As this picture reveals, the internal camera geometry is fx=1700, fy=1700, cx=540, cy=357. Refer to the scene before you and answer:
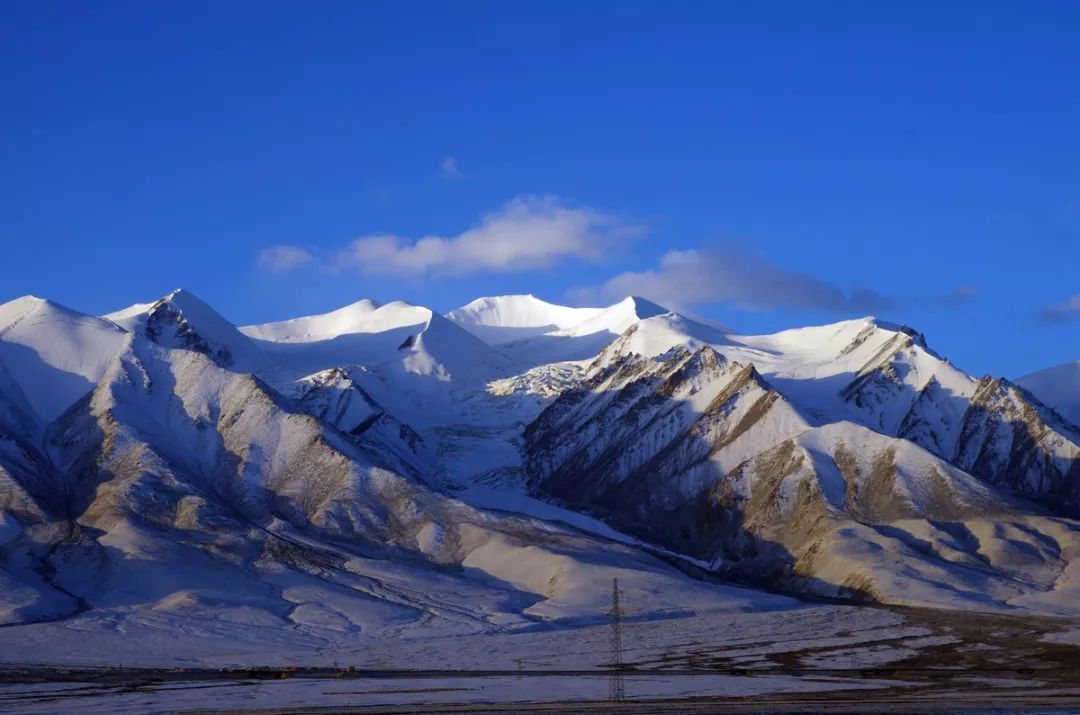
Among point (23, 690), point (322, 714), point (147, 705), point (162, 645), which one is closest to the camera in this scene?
point (322, 714)

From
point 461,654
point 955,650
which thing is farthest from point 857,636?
point 461,654

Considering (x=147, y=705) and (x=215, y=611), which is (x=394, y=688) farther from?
(x=215, y=611)

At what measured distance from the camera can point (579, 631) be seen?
190875 mm

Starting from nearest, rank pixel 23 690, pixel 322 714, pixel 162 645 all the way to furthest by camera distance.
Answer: pixel 322 714
pixel 23 690
pixel 162 645

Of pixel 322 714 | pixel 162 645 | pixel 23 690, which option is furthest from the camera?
pixel 162 645

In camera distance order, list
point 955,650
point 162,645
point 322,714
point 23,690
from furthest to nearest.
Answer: point 162,645 < point 955,650 < point 23,690 < point 322,714

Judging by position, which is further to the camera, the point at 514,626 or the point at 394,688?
the point at 514,626

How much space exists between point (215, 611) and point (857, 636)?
73862mm

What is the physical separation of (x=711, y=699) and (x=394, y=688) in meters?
26.3

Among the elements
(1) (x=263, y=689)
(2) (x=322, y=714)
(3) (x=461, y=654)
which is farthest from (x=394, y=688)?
(3) (x=461, y=654)

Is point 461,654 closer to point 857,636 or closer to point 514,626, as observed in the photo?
point 514,626

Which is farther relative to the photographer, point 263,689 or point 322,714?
point 263,689

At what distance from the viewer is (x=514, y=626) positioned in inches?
7667

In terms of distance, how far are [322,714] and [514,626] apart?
8169 centimetres
